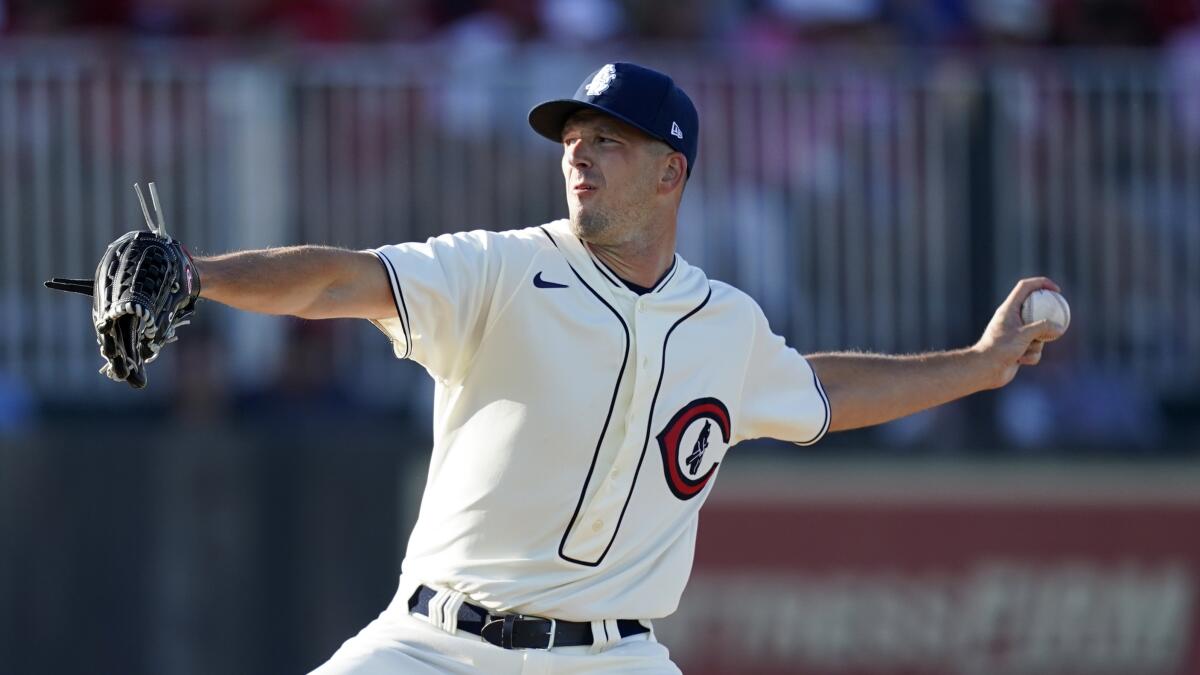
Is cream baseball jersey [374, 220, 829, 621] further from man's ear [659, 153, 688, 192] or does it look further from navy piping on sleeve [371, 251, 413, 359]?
man's ear [659, 153, 688, 192]

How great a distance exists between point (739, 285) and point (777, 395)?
399cm

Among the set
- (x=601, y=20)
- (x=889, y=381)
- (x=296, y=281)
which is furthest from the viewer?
(x=601, y=20)

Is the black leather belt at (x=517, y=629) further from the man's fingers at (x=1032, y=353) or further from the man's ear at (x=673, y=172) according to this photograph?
the man's fingers at (x=1032, y=353)

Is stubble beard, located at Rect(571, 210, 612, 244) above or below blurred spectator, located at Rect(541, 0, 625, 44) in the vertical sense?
below

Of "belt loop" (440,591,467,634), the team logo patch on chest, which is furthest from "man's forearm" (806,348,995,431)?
"belt loop" (440,591,467,634)

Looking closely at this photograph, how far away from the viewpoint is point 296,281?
4770 millimetres

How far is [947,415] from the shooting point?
10031mm

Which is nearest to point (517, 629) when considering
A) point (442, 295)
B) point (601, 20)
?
point (442, 295)

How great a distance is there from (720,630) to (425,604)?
4.74 meters

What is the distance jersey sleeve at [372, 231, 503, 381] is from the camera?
5055 millimetres

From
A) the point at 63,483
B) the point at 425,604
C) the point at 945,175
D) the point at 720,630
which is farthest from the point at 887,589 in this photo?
the point at 425,604

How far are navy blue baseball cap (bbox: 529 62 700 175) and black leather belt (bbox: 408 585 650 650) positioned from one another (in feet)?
4.40

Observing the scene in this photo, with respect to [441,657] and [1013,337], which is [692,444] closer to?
[441,657]

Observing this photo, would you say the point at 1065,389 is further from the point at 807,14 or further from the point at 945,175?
the point at 807,14
